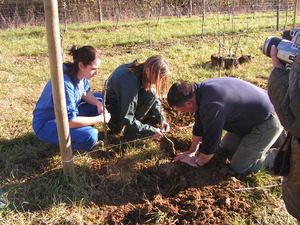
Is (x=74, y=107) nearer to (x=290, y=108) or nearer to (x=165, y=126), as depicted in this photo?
(x=165, y=126)

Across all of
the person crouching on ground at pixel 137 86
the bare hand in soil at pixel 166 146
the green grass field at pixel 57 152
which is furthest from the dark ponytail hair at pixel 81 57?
the bare hand in soil at pixel 166 146

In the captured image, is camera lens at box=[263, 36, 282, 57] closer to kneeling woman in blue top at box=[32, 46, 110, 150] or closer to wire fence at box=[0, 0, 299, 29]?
kneeling woman in blue top at box=[32, 46, 110, 150]

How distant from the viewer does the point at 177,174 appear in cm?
264

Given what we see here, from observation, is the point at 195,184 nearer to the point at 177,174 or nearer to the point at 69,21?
the point at 177,174

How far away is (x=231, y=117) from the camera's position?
241cm

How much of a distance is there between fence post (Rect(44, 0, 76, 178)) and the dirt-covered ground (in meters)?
0.40

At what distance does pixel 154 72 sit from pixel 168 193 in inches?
44.0

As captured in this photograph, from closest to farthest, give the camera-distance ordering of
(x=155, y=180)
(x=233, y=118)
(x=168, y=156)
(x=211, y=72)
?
1. (x=233, y=118)
2. (x=155, y=180)
3. (x=168, y=156)
4. (x=211, y=72)

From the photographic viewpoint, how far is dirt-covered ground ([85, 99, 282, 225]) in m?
2.20

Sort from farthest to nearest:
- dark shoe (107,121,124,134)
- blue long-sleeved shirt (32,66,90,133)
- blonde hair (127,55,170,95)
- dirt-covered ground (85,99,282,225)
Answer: dark shoe (107,121,124,134) → blonde hair (127,55,170,95) → blue long-sleeved shirt (32,66,90,133) → dirt-covered ground (85,99,282,225)

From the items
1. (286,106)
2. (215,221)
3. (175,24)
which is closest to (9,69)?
(215,221)

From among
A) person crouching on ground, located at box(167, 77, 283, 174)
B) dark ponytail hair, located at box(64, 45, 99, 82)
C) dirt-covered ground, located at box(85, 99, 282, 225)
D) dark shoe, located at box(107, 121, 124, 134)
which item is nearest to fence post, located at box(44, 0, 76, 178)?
dirt-covered ground, located at box(85, 99, 282, 225)

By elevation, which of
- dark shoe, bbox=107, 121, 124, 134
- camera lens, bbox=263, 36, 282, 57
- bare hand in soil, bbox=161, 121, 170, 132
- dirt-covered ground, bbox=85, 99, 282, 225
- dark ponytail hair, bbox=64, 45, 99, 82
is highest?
camera lens, bbox=263, 36, 282, 57

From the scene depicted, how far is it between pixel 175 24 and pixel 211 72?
628 centimetres
